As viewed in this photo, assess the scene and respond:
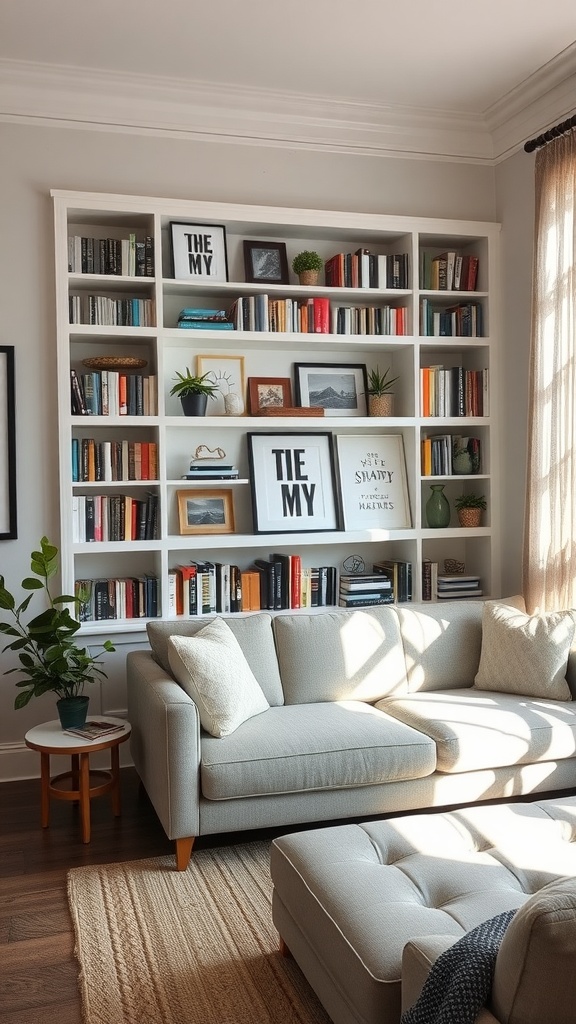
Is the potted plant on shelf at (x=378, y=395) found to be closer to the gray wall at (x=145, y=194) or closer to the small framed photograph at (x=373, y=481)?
the small framed photograph at (x=373, y=481)

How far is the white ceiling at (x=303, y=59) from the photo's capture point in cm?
352

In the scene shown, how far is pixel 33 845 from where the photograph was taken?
340 cm

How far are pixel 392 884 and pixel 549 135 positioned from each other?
3.42 metres

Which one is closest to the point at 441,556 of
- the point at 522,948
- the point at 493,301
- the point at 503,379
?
the point at 503,379

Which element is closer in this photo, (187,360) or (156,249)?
(156,249)

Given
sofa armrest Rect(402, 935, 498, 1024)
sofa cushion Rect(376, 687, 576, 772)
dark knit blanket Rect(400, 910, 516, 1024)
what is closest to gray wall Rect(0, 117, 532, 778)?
sofa cushion Rect(376, 687, 576, 772)

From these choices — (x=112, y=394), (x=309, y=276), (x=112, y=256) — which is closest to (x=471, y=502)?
(x=309, y=276)

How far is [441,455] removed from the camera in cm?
472

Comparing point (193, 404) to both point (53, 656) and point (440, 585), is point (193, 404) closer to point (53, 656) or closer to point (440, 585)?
point (53, 656)

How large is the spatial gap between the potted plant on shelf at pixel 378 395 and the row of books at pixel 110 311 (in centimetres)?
120

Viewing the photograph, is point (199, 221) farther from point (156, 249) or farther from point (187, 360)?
point (187, 360)

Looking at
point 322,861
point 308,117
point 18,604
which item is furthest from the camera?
point 308,117

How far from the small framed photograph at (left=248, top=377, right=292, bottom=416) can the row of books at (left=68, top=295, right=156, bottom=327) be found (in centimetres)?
62

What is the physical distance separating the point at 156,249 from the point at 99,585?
158 cm
